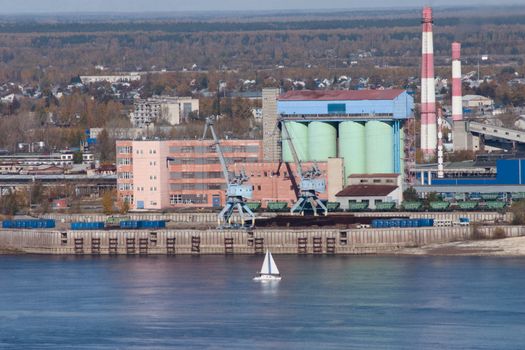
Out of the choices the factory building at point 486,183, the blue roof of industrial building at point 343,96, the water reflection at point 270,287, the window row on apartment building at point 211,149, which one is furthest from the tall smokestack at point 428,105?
the water reflection at point 270,287

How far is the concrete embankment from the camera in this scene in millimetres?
29953

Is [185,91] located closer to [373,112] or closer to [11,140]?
[11,140]

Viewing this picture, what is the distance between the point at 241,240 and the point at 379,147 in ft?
19.6

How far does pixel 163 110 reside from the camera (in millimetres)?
59250

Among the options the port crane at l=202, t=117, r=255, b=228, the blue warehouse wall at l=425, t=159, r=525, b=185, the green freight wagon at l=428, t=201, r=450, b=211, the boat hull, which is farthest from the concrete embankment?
the blue warehouse wall at l=425, t=159, r=525, b=185

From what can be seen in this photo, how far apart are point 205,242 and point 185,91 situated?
46.2 m

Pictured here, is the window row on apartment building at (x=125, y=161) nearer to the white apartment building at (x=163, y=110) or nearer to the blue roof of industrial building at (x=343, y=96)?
the blue roof of industrial building at (x=343, y=96)

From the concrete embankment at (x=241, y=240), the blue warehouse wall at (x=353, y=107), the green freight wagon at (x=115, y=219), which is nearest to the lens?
the concrete embankment at (x=241, y=240)

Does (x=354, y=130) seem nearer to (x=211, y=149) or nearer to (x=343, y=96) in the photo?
(x=343, y=96)

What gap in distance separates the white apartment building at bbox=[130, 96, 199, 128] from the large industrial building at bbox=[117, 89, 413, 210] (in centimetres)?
2006

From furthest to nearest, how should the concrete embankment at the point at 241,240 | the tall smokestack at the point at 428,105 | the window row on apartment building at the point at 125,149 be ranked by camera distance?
the tall smokestack at the point at 428,105, the window row on apartment building at the point at 125,149, the concrete embankment at the point at 241,240

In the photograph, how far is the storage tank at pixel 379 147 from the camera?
35.7 m

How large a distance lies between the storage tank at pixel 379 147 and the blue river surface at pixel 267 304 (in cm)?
702

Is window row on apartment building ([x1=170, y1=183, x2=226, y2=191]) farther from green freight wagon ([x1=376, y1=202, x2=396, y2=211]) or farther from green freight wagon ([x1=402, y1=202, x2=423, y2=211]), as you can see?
green freight wagon ([x1=402, y1=202, x2=423, y2=211])
